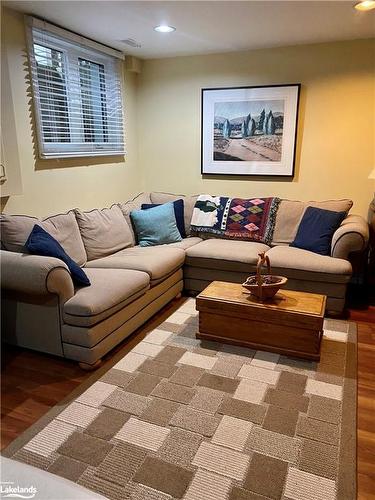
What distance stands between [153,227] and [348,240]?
182 cm

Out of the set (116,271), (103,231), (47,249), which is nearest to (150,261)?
(116,271)

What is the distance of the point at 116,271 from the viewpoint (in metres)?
2.88

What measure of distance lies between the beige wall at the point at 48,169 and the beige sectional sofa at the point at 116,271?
28 centimetres

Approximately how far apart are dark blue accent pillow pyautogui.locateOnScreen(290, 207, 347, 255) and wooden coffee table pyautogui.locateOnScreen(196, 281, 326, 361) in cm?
85

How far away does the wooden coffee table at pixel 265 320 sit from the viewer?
245 centimetres

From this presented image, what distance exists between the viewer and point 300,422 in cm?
194

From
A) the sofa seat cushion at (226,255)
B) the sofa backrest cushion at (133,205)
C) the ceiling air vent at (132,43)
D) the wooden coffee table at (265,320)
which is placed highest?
the ceiling air vent at (132,43)

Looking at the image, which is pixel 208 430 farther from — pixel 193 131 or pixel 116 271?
pixel 193 131

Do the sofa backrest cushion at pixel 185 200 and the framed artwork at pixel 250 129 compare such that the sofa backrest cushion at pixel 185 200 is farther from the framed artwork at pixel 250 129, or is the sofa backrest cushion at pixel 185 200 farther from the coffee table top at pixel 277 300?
the coffee table top at pixel 277 300

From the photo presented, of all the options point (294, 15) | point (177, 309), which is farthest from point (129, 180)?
point (294, 15)

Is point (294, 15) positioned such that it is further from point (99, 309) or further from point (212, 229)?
point (99, 309)

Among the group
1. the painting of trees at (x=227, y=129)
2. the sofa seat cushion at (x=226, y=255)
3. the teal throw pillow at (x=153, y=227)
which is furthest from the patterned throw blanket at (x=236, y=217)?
the painting of trees at (x=227, y=129)

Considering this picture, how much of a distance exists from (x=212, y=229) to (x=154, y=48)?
1.94m

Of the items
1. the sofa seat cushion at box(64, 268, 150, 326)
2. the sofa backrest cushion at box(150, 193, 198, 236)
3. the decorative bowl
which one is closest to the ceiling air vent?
the sofa backrest cushion at box(150, 193, 198, 236)
